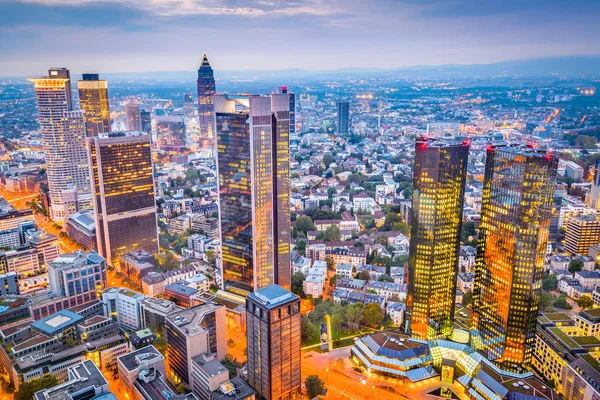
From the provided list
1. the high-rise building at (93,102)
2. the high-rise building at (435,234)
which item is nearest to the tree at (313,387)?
the high-rise building at (435,234)

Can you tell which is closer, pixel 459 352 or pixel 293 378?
pixel 293 378

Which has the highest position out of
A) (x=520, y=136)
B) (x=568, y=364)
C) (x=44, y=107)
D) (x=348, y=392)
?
(x=44, y=107)

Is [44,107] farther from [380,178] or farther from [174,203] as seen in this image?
[380,178]

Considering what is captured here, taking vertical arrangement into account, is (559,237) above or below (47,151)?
below

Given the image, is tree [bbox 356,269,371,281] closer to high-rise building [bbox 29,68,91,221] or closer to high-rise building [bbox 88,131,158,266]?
high-rise building [bbox 88,131,158,266]

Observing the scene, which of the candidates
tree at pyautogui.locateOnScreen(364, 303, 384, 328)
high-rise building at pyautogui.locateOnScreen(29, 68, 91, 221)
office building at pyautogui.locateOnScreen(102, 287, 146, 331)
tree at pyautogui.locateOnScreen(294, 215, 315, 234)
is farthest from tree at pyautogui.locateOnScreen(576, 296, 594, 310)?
high-rise building at pyautogui.locateOnScreen(29, 68, 91, 221)

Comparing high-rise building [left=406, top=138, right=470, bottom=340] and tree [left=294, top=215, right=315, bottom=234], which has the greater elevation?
high-rise building [left=406, top=138, right=470, bottom=340]

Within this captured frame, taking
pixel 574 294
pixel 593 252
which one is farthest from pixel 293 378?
pixel 593 252

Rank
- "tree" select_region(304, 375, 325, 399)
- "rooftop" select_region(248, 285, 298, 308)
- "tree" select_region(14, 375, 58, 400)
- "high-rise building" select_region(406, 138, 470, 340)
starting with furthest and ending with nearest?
"high-rise building" select_region(406, 138, 470, 340) → "tree" select_region(304, 375, 325, 399) → "tree" select_region(14, 375, 58, 400) → "rooftop" select_region(248, 285, 298, 308)
